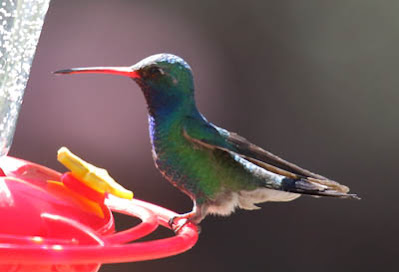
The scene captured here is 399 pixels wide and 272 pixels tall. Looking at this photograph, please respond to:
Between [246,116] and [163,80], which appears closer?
[163,80]

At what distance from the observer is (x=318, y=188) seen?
7.95ft

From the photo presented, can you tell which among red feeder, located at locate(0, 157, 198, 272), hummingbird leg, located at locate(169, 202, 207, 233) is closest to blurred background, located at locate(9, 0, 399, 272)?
hummingbird leg, located at locate(169, 202, 207, 233)

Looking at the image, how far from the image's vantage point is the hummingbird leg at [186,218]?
2.34 meters

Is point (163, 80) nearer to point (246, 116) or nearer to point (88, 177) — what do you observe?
point (88, 177)

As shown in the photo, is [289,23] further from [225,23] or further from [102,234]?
[102,234]

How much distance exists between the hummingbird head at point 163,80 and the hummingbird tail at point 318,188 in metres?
0.43

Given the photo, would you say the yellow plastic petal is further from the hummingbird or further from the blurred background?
the blurred background

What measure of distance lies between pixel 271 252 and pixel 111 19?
1.87 m

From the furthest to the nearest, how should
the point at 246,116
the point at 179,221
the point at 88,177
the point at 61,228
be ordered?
the point at 246,116 → the point at 179,221 → the point at 88,177 → the point at 61,228

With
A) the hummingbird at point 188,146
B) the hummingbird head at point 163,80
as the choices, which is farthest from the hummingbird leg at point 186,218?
the hummingbird head at point 163,80

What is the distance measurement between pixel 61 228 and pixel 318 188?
857 millimetres

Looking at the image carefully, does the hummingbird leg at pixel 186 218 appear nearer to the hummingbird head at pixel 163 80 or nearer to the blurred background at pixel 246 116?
the hummingbird head at pixel 163 80

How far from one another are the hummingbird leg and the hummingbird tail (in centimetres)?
30

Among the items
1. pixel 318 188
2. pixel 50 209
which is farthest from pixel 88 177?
pixel 318 188
